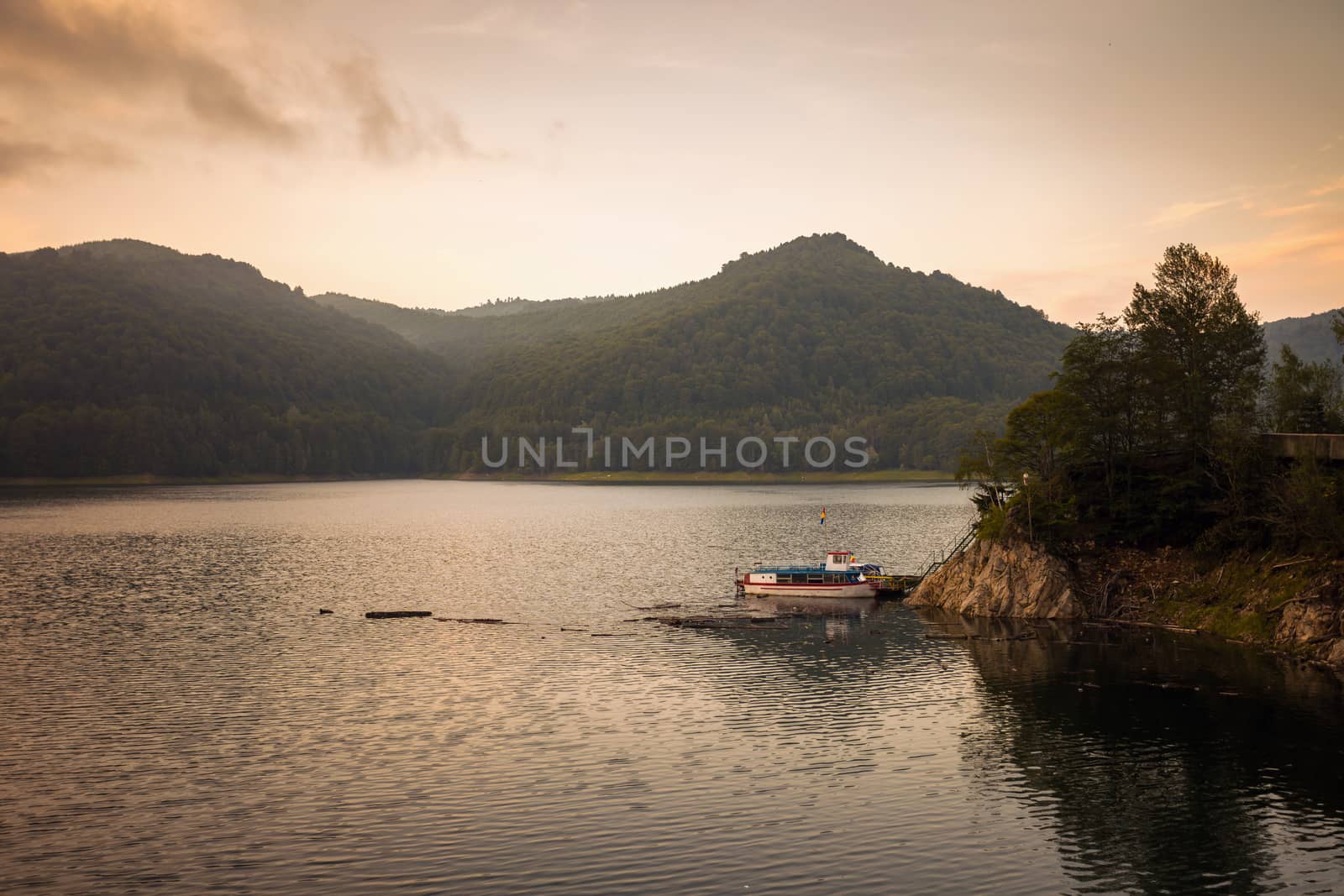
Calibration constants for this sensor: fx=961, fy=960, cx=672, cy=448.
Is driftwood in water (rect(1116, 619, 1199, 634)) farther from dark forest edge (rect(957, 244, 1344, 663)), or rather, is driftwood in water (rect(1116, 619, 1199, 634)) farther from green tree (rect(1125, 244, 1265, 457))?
green tree (rect(1125, 244, 1265, 457))

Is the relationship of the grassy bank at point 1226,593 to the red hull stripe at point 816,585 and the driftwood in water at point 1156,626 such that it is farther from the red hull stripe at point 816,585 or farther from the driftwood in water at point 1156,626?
the red hull stripe at point 816,585

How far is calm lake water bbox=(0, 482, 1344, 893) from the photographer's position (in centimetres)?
3428

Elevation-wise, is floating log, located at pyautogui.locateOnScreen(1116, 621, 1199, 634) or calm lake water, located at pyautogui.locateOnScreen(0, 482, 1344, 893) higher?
floating log, located at pyautogui.locateOnScreen(1116, 621, 1199, 634)

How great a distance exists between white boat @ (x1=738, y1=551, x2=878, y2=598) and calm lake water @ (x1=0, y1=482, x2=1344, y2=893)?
11.0 metres

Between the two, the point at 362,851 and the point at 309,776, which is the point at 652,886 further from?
the point at 309,776

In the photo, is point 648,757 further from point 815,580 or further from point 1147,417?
point 1147,417

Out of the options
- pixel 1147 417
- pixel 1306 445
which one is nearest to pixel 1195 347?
pixel 1147 417

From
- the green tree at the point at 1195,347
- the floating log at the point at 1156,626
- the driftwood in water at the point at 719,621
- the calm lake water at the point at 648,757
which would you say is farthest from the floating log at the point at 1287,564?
the driftwood in water at the point at 719,621

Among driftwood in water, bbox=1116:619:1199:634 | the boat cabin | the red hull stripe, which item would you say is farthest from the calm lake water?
the boat cabin

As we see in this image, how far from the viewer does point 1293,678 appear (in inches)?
2297

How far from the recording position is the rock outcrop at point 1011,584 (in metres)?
81.4

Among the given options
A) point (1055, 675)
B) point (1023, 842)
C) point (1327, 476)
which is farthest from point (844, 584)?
point (1023, 842)

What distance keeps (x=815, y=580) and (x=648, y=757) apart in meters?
57.2

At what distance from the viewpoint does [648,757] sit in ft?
154
